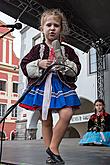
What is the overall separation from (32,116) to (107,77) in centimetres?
568

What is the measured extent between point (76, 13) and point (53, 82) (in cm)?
502

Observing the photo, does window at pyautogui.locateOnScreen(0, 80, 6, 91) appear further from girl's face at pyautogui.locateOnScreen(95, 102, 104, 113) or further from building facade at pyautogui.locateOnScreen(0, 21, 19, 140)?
girl's face at pyautogui.locateOnScreen(95, 102, 104, 113)

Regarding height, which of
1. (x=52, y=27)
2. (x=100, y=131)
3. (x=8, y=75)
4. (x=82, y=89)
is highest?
(x=8, y=75)

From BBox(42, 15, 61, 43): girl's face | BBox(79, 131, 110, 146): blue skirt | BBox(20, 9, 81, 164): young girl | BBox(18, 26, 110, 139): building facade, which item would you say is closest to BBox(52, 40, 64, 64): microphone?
BBox(20, 9, 81, 164): young girl

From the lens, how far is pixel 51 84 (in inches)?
81.8

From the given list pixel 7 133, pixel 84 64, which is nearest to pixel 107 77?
pixel 84 64

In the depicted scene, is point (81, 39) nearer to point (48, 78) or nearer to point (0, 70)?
point (48, 78)

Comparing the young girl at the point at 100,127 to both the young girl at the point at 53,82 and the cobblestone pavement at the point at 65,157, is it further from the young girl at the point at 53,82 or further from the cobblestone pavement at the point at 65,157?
the young girl at the point at 53,82

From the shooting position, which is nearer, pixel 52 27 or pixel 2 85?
pixel 52 27

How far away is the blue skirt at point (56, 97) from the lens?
2023mm

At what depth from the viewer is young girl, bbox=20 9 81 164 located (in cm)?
203

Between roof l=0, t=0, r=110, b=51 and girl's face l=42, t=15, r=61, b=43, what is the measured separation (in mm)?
4277

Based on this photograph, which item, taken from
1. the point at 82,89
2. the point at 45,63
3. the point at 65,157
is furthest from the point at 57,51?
the point at 82,89

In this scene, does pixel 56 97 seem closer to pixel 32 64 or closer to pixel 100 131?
pixel 32 64
